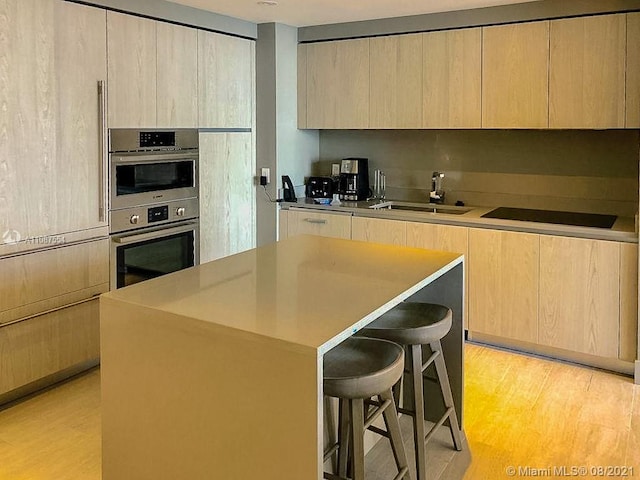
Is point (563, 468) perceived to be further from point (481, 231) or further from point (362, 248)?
point (481, 231)

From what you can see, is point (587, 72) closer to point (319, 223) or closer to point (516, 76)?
point (516, 76)

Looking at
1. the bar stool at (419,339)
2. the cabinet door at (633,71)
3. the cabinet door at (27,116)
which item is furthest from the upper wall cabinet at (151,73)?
the cabinet door at (633,71)

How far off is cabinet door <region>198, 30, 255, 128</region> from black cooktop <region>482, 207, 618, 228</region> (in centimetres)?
193

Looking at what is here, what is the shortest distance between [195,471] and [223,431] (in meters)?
0.18

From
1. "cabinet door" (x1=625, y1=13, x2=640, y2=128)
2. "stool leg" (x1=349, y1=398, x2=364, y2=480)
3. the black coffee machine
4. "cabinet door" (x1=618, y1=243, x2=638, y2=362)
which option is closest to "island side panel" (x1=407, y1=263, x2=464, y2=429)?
"stool leg" (x1=349, y1=398, x2=364, y2=480)

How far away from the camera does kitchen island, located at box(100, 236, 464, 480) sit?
1.62 m

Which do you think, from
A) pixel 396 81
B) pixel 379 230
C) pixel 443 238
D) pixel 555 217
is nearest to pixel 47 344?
→ pixel 379 230

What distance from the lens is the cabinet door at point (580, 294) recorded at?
3.54 metres

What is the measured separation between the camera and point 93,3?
335cm

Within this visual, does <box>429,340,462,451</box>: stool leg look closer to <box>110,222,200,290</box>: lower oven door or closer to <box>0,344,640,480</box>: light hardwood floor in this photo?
<box>0,344,640,480</box>: light hardwood floor

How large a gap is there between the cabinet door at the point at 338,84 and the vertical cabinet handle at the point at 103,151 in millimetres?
1773

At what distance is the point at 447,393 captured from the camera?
2.62 meters

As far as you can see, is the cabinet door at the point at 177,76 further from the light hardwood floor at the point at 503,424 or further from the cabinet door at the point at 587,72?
the cabinet door at the point at 587,72

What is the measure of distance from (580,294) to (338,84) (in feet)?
7.50
